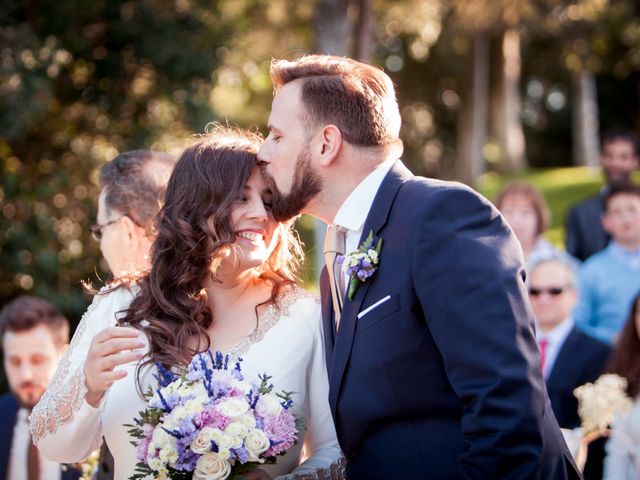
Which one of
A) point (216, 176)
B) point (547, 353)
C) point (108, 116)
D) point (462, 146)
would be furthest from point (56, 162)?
point (462, 146)

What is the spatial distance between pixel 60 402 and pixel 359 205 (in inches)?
53.6

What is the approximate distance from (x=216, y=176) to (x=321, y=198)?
1.70 feet

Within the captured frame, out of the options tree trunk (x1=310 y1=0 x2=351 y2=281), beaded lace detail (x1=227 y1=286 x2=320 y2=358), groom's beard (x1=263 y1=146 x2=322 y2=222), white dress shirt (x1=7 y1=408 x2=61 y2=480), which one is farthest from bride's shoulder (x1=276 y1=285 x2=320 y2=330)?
tree trunk (x1=310 y1=0 x2=351 y2=281)

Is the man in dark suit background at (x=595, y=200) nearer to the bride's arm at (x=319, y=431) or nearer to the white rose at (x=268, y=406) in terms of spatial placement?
the bride's arm at (x=319, y=431)

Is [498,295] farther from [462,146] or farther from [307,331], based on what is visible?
[462,146]

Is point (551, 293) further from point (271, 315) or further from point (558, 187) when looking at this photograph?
point (558, 187)

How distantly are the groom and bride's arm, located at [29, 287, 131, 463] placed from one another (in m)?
0.91

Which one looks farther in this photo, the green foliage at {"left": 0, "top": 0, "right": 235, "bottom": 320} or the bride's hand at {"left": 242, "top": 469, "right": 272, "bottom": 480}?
the green foliage at {"left": 0, "top": 0, "right": 235, "bottom": 320}

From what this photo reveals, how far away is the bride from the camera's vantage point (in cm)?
355

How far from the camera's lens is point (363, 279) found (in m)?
3.13

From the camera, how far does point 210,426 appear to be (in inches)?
118

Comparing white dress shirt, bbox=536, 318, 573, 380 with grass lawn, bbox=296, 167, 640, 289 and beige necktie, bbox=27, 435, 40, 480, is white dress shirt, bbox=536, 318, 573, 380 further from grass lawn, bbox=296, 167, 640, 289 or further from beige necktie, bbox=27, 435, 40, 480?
grass lawn, bbox=296, 167, 640, 289

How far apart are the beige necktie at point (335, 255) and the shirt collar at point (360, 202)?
0.27ft

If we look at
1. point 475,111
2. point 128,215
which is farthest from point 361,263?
point 475,111
